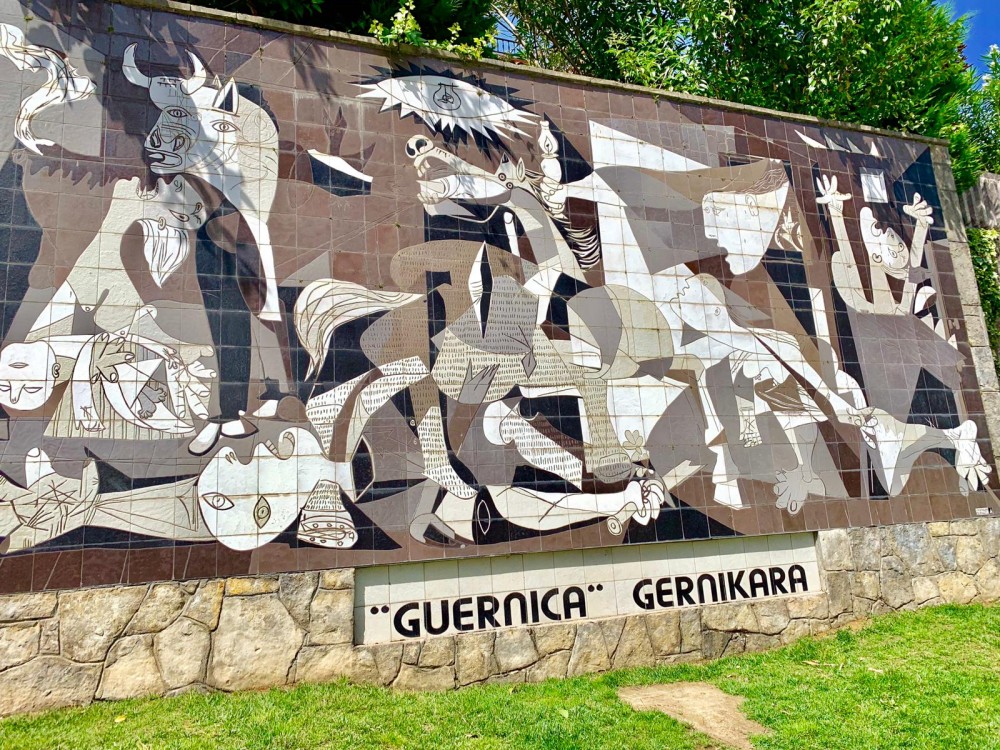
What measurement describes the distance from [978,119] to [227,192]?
46.0 ft

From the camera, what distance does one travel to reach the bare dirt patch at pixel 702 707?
19.0 ft

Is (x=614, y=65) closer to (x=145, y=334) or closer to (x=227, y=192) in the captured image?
(x=227, y=192)

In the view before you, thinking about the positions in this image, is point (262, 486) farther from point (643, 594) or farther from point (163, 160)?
point (643, 594)

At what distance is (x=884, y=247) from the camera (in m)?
9.63

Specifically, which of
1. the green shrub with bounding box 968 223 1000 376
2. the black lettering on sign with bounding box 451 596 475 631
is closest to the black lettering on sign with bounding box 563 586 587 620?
the black lettering on sign with bounding box 451 596 475 631

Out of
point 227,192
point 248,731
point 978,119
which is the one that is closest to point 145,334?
point 227,192

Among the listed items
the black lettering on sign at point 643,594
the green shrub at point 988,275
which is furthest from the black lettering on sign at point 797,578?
the green shrub at point 988,275

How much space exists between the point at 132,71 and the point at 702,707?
782 centimetres

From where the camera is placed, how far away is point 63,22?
6.64m

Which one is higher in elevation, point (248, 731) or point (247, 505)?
point (247, 505)

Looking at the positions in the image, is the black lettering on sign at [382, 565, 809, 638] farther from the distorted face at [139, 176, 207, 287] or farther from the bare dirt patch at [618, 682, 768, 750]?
the distorted face at [139, 176, 207, 287]

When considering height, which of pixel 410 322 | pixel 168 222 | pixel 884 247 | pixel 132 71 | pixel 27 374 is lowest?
pixel 27 374

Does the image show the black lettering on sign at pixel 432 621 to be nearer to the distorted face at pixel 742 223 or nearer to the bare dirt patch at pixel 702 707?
the bare dirt patch at pixel 702 707

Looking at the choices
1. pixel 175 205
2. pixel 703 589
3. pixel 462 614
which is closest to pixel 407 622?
pixel 462 614
